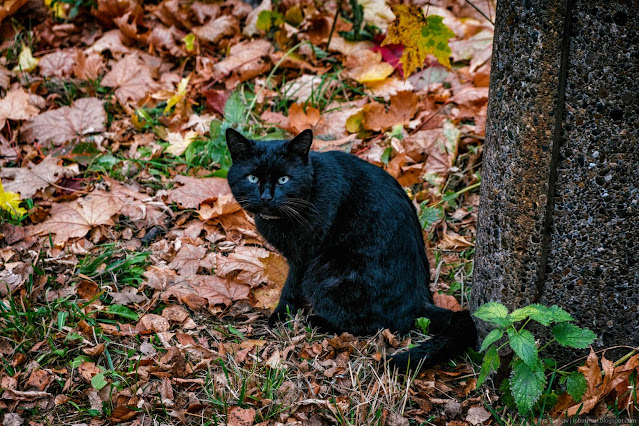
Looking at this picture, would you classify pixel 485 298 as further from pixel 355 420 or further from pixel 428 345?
pixel 355 420

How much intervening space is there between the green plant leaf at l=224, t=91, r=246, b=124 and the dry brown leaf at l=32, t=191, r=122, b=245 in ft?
3.33

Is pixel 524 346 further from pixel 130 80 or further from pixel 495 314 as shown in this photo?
pixel 130 80

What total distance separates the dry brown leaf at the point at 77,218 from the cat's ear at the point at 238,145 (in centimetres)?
104

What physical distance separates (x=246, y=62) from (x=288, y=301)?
7.85ft

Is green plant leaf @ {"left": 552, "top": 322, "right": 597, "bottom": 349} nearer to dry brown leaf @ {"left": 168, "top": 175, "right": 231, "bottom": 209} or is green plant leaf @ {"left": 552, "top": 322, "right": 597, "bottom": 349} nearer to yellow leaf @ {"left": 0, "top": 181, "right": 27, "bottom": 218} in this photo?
dry brown leaf @ {"left": 168, "top": 175, "right": 231, "bottom": 209}

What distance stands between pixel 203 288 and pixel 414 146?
A: 67.2 inches

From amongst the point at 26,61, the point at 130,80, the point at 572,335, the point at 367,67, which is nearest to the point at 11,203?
the point at 130,80

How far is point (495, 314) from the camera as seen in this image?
2154 millimetres

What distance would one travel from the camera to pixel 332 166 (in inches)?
115

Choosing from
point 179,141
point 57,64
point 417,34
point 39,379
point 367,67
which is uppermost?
point 417,34

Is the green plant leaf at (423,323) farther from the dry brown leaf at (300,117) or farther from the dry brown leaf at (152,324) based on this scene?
the dry brown leaf at (300,117)

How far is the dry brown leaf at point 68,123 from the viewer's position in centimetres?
414

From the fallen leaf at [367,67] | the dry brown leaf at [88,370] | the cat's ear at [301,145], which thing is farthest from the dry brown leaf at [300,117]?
the dry brown leaf at [88,370]

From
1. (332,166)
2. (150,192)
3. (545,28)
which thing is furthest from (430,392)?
(150,192)
